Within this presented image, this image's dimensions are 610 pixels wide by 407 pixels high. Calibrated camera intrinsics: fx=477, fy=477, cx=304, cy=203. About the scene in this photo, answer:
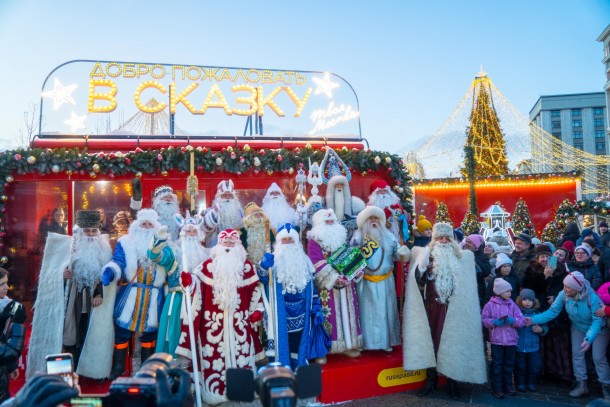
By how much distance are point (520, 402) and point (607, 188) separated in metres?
31.2

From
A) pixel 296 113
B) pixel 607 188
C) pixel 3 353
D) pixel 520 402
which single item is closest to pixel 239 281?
pixel 3 353

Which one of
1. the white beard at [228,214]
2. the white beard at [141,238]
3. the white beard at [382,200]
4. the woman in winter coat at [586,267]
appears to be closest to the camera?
the white beard at [141,238]

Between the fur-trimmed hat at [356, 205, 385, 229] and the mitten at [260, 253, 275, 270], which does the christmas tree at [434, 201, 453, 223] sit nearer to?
the fur-trimmed hat at [356, 205, 385, 229]

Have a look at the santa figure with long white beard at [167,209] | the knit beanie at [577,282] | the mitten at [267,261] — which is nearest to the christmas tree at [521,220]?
the knit beanie at [577,282]

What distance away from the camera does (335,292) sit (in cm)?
613

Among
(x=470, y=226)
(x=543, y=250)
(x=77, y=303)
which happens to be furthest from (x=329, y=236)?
(x=470, y=226)

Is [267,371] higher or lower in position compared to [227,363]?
higher

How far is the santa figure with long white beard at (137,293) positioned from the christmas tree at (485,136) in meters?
20.2

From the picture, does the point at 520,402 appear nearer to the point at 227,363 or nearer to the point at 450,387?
the point at 450,387

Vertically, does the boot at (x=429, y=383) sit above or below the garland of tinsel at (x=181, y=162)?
below

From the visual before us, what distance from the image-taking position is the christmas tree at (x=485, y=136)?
2333cm

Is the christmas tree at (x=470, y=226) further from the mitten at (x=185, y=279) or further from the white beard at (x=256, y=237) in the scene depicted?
the mitten at (x=185, y=279)

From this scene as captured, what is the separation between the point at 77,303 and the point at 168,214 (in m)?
1.64

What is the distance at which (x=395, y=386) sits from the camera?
5965 mm
